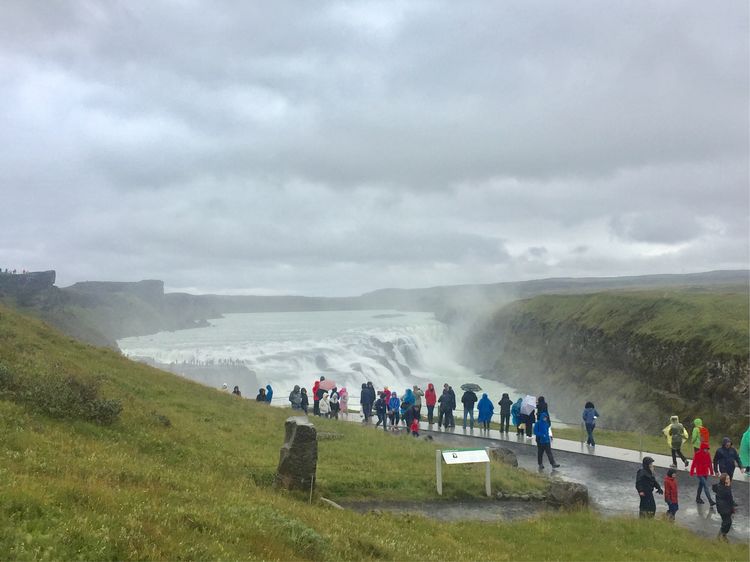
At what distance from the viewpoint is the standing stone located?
1254cm

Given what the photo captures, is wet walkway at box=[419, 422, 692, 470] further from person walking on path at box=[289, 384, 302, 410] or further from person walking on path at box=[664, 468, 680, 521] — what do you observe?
person walking on path at box=[289, 384, 302, 410]

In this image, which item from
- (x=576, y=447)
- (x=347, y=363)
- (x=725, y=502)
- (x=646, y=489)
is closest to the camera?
(x=725, y=502)

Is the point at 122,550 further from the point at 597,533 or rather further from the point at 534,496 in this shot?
the point at 534,496

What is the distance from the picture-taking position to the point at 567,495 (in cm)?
1477

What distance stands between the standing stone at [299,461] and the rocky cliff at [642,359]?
24.7 metres

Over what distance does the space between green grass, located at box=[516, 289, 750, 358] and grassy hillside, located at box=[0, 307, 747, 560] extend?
77.0ft

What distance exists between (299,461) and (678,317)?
41.0m

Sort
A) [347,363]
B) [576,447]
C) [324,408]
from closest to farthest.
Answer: [576,447] → [324,408] → [347,363]

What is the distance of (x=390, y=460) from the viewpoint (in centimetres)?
1767

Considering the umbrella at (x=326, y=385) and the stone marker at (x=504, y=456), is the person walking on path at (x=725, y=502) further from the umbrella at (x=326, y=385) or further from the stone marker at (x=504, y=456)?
the umbrella at (x=326, y=385)

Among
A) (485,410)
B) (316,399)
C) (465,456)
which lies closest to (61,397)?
(465,456)

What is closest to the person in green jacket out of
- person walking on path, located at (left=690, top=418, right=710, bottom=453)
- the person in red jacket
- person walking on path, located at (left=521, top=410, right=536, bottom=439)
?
person walking on path, located at (left=690, top=418, right=710, bottom=453)

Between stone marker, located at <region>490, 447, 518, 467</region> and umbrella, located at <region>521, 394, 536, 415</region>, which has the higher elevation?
umbrella, located at <region>521, 394, 536, 415</region>

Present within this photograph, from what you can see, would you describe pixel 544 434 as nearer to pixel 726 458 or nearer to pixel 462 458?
pixel 726 458
